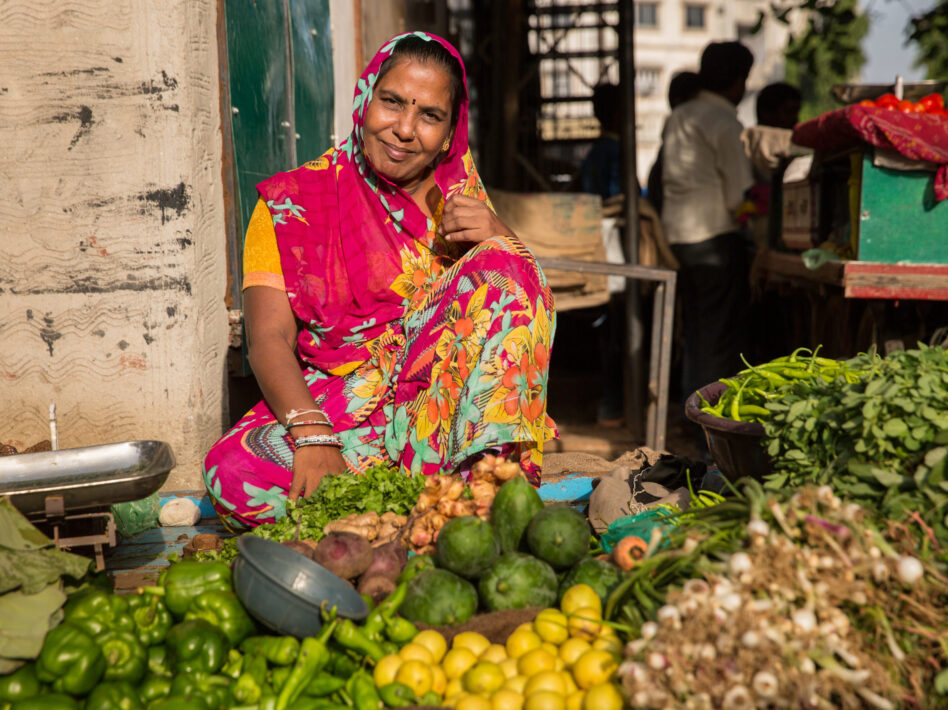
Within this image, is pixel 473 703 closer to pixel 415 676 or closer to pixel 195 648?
pixel 415 676

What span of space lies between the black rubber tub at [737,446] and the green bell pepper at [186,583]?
1.32 meters

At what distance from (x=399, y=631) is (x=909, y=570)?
1007 mm

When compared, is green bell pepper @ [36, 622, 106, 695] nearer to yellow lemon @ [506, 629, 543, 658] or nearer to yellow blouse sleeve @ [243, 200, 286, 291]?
yellow lemon @ [506, 629, 543, 658]

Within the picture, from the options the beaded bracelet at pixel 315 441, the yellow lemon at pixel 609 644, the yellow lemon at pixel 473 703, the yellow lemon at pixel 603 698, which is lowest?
the yellow lemon at pixel 473 703

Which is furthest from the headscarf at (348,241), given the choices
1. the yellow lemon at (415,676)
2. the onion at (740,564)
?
the onion at (740,564)

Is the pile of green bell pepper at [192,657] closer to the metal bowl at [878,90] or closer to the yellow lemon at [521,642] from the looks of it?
the yellow lemon at [521,642]

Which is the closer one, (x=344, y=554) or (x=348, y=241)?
(x=344, y=554)

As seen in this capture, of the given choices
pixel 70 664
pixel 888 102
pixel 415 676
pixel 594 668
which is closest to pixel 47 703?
pixel 70 664

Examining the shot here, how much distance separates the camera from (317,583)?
175 cm

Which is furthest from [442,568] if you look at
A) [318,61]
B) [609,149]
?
[609,149]

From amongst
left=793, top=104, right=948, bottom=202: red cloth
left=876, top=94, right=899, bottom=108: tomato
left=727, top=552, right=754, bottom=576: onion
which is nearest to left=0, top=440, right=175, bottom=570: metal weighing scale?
left=727, top=552, right=754, bottom=576: onion

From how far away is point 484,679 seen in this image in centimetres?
163

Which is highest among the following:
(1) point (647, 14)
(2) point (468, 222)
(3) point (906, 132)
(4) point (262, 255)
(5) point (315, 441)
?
(1) point (647, 14)

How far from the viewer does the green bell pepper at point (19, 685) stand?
1631mm
